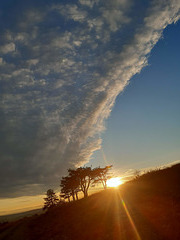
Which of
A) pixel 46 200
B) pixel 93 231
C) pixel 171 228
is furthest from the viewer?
pixel 46 200

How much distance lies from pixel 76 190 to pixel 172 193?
48.4 meters

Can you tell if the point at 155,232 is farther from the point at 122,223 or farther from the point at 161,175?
the point at 161,175

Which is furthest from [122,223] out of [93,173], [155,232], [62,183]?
[62,183]

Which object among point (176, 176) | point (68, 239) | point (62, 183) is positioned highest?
point (62, 183)

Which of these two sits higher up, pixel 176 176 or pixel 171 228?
pixel 176 176

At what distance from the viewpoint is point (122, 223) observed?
11.6 metres

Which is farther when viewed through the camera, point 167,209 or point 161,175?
point 161,175

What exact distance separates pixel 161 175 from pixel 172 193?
5.62 m

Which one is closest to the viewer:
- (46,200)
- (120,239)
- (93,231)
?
(120,239)

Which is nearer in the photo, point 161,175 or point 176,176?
point 176,176

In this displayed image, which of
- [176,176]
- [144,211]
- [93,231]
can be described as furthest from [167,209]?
[176,176]

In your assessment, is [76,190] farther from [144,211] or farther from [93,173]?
[144,211]

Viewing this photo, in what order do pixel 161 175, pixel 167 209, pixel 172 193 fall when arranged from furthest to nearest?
pixel 161 175, pixel 172 193, pixel 167 209

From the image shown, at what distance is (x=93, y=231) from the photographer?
1224 centimetres
